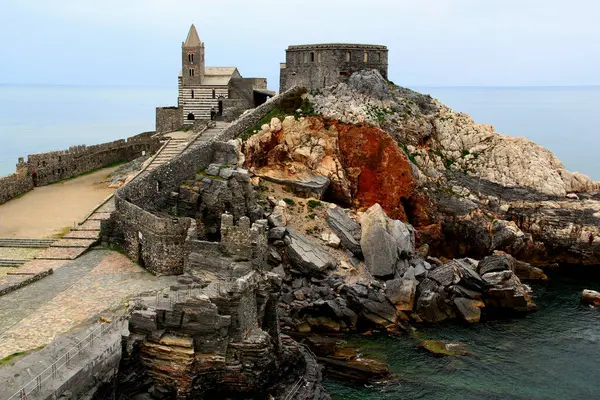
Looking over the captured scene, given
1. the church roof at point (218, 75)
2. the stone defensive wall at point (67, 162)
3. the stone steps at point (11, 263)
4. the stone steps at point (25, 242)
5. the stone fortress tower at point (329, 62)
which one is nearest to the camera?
the stone steps at point (11, 263)

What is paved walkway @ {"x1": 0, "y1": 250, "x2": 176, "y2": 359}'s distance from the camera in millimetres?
19891

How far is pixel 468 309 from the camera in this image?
35.2 m

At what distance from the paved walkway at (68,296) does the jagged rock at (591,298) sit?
27492mm

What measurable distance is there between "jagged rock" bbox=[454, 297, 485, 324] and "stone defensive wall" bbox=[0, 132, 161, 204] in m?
24.5

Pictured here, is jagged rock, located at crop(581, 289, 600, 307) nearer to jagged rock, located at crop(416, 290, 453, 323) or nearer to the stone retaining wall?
jagged rock, located at crop(416, 290, 453, 323)

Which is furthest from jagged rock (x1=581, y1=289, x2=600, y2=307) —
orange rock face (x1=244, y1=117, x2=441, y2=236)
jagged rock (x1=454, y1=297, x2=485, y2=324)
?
orange rock face (x1=244, y1=117, x2=441, y2=236)

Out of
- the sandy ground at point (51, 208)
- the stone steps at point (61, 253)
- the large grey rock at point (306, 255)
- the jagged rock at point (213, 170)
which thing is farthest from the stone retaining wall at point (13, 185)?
the large grey rock at point (306, 255)

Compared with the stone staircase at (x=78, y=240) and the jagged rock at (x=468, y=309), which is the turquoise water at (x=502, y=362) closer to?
the jagged rock at (x=468, y=309)

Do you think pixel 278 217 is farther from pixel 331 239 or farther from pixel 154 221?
pixel 154 221

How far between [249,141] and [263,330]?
2019cm

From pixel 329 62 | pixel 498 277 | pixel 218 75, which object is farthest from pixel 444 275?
pixel 218 75

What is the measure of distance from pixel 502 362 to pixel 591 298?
12691mm

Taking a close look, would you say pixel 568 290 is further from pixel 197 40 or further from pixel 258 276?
pixel 197 40

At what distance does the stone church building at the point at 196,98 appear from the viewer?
51.2 metres
